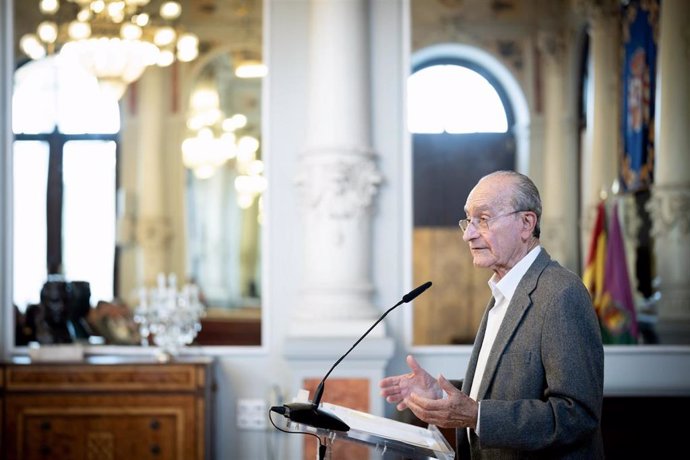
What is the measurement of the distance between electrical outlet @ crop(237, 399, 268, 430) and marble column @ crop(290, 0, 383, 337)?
464 millimetres

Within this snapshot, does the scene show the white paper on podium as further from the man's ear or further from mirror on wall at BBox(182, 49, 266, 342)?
mirror on wall at BBox(182, 49, 266, 342)

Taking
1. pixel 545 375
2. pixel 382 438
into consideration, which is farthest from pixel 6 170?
pixel 545 375

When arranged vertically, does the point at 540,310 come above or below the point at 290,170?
below

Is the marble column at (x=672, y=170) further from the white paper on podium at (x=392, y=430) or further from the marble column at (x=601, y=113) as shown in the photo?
the white paper on podium at (x=392, y=430)

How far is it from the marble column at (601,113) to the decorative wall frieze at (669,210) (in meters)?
0.26

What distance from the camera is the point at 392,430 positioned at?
2.41 metres

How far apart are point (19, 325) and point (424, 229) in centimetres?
218

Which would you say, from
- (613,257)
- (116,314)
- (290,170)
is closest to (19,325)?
(116,314)

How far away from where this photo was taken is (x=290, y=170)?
512 centimetres

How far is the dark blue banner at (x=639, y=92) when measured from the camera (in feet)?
17.9

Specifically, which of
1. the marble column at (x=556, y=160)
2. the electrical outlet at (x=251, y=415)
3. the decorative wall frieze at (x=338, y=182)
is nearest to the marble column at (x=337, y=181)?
the decorative wall frieze at (x=338, y=182)

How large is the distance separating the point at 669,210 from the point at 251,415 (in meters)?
2.52

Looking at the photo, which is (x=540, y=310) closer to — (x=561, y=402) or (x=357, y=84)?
(x=561, y=402)

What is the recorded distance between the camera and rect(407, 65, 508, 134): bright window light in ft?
17.2
